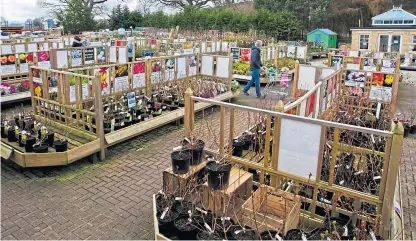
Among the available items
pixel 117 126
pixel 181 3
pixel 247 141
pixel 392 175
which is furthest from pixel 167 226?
pixel 181 3

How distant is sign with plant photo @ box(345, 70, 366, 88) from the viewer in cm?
746

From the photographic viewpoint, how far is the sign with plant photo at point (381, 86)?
729 centimetres

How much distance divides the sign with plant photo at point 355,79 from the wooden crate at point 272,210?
4.54 m

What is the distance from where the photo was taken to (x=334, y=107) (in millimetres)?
6746

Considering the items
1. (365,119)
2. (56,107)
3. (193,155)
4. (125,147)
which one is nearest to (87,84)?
(56,107)

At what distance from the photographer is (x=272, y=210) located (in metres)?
3.80

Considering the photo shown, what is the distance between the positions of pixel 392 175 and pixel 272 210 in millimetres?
1218

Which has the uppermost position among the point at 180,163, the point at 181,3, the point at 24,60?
the point at 181,3

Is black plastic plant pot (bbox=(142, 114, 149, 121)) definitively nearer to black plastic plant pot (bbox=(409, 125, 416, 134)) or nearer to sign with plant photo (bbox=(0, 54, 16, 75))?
sign with plant photo (bbox=(0, 54, 16, 75))

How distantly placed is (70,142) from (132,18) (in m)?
34.8

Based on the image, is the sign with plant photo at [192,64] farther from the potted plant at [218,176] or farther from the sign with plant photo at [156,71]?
the potted plant at [218,176]

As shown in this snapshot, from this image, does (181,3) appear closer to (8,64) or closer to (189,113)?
(8,64)

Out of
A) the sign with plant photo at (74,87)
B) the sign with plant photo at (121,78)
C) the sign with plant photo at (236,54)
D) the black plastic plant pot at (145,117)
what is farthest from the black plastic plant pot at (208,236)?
the sign with plant photo at (236,54)

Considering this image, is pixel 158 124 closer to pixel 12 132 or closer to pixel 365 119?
pixel 12 132
